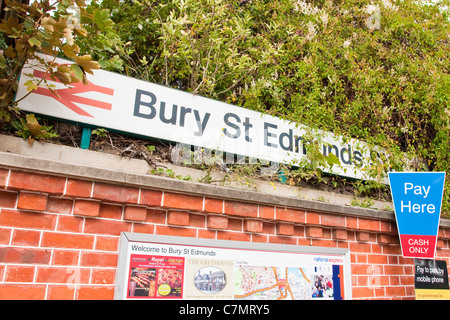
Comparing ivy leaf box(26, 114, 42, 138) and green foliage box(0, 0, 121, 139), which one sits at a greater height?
green foliage box(0, 0, 121, 139)

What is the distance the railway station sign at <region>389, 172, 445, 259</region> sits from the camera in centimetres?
366

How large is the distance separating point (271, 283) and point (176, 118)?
1.70 meters

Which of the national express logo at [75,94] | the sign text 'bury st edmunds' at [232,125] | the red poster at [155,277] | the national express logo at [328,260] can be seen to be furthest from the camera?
the sign text 'bury st edmunds' at [232,125]

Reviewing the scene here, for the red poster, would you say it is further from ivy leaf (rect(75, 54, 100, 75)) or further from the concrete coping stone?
ivy leaf (rect(75, 54, 100, 75))

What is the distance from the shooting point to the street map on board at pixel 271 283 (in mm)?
2735

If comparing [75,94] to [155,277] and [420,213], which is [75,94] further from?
[420,213]

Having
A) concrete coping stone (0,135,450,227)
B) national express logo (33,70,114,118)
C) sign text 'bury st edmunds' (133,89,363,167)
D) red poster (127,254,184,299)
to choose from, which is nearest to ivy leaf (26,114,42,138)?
concrete coping stone (0,135,450,227)

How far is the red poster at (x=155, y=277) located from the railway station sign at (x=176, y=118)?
4.03ft

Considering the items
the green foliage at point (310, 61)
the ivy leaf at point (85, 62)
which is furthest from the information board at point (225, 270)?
the ivy leaf at point (85, 62)

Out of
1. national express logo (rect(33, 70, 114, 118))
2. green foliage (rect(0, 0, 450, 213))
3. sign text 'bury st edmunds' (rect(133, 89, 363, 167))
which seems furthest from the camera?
green foliage (rect(0, 0, 450, 213))

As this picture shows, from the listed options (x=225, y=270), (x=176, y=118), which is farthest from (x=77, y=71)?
(x=225, y=270)

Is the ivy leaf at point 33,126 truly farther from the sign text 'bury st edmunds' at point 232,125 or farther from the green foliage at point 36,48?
the sign text 'bury st edmunds' at point 232,125

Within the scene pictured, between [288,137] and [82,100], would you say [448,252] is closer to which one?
[288,137]

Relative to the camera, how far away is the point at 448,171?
16.6 feet
